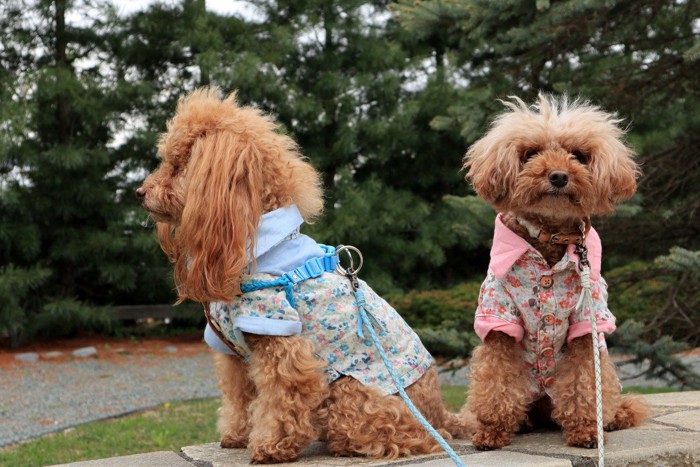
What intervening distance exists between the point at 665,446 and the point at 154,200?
88.9 inches

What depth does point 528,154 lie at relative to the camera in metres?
3.33

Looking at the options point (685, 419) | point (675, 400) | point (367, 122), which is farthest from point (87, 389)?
point (685, 419)

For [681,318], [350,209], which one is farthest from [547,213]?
[350,209]

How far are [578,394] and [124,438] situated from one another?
489 centimetres

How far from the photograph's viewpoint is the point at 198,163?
317cm

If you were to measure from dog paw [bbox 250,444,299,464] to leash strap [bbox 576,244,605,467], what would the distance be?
1154mm

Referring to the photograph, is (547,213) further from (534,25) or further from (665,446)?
(534,25)

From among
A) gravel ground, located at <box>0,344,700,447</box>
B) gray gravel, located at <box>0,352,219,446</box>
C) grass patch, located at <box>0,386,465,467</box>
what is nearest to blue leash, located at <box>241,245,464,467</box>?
grass patch, located at <box>0,386,465,467</box>

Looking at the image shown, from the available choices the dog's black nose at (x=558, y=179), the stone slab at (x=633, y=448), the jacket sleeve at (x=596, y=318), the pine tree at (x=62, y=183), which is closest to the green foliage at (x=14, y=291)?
the pine tree at (x=62, y=183)

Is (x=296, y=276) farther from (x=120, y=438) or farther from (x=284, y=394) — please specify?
(x=120, y=438)

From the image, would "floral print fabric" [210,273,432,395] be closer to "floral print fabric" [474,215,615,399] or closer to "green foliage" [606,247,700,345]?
"floral print fabric" [474,215,615,399]

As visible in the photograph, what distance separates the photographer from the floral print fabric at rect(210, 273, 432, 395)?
3.14m

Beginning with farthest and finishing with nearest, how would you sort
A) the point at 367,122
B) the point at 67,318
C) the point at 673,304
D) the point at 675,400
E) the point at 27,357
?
A: the point at 367,122
the point at 67,318
the point at 27,357
the point at 673,304
the point at 675,400

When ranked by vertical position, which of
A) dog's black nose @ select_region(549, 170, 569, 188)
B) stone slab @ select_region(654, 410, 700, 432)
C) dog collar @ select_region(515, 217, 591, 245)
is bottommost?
stone slab @ select_region(654, 410, 700, 432)
